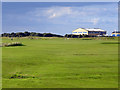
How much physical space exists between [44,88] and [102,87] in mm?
2833

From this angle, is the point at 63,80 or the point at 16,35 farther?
the point at 16,35

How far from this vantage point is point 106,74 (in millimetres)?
13016

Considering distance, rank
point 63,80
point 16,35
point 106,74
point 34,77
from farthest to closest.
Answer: point 16,35 < point 106,74 < point 34,77 < point 63,80

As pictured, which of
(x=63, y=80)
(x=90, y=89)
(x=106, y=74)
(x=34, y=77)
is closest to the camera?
(x=90, y=89)

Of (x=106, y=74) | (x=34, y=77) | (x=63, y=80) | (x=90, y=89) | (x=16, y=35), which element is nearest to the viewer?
(x=90, y=89)

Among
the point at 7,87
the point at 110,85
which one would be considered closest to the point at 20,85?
the point at 7,87

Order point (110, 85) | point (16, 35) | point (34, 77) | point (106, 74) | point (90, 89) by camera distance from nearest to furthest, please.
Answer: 1. point (90, 89)
2. point (110, 85)
3. point (34, 77)
4. point (106, 74)
5. point (16, 35)

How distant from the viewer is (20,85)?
1043cm

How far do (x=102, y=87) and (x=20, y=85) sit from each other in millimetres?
4116

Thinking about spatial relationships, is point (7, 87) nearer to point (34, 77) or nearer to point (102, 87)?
point (34, 77)

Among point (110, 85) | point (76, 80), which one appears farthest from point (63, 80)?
point (110, 85)

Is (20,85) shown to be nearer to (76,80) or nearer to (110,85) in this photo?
(76,80)

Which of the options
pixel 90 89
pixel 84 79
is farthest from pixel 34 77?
pixel 90 89

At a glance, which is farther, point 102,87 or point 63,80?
point 63,80
